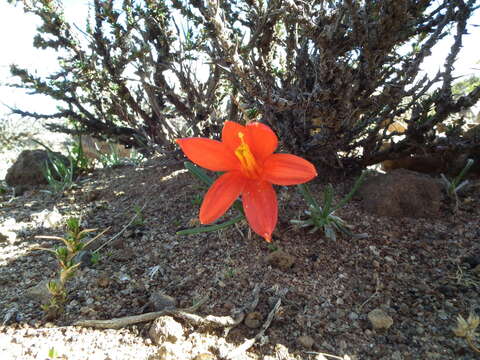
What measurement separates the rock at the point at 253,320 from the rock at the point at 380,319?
0.43 m

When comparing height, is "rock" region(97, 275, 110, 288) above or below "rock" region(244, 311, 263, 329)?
above

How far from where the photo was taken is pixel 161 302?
1.53m

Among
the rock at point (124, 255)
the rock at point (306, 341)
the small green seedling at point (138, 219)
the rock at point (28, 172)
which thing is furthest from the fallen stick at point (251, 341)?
the rock at point (28, 172)

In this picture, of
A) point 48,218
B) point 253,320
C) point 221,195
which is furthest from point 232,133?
point 48,218

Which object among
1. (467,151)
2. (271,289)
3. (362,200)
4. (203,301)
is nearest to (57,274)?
(203,301)

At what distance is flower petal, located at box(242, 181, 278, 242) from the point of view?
1419 millimetres

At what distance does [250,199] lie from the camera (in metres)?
1.50

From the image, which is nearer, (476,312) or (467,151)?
(476,312)

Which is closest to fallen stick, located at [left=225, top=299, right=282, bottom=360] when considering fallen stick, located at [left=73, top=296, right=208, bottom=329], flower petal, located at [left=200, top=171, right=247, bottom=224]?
fallen stick, located at [left=73, top=296, right=208, bottom=329]

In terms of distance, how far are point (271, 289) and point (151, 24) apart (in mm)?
2107

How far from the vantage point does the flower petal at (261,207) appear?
4.66 ft

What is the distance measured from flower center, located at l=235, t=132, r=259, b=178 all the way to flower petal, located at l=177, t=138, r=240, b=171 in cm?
4

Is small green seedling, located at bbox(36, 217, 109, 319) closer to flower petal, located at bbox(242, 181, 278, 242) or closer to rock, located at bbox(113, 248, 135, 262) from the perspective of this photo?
rock, located at bbox(113, 248, 135, 262)

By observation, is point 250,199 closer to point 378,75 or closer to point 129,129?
point 378,75
